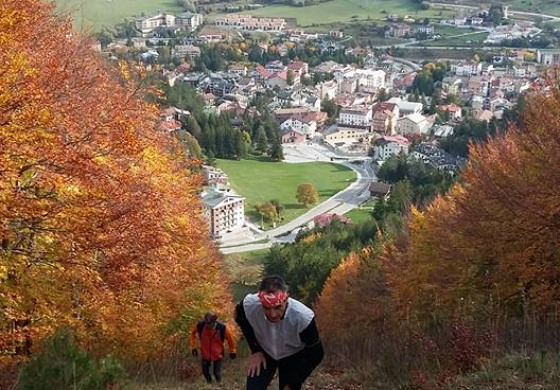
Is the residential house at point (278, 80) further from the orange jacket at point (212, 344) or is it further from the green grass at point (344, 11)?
the orange jacket at point (212, 344)

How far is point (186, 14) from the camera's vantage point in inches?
5797

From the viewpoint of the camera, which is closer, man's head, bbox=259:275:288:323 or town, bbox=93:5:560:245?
man's head, bbox=259:275:288:323

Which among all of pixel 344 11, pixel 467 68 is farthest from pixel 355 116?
pixel 344 11

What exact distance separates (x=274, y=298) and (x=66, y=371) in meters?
1.70

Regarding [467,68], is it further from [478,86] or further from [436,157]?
[436,157]

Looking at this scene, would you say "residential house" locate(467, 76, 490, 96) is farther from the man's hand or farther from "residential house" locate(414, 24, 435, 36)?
the man's hand

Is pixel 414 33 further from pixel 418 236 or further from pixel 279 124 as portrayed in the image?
pixel 418 236

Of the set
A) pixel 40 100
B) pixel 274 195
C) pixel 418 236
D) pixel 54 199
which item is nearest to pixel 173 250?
pixel 54 199

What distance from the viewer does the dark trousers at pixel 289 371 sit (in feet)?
14.1

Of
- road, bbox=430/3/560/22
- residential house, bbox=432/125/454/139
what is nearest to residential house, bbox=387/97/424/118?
residential house, bbox=432/125/454/139

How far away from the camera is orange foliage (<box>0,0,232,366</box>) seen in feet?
24.1

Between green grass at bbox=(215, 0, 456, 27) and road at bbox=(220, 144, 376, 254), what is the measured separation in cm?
7639

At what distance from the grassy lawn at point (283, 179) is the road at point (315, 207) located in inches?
37.5

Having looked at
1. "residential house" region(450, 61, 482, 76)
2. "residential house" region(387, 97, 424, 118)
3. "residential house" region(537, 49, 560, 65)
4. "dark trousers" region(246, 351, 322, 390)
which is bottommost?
"residential house" region(387, 97, 424, 118)
